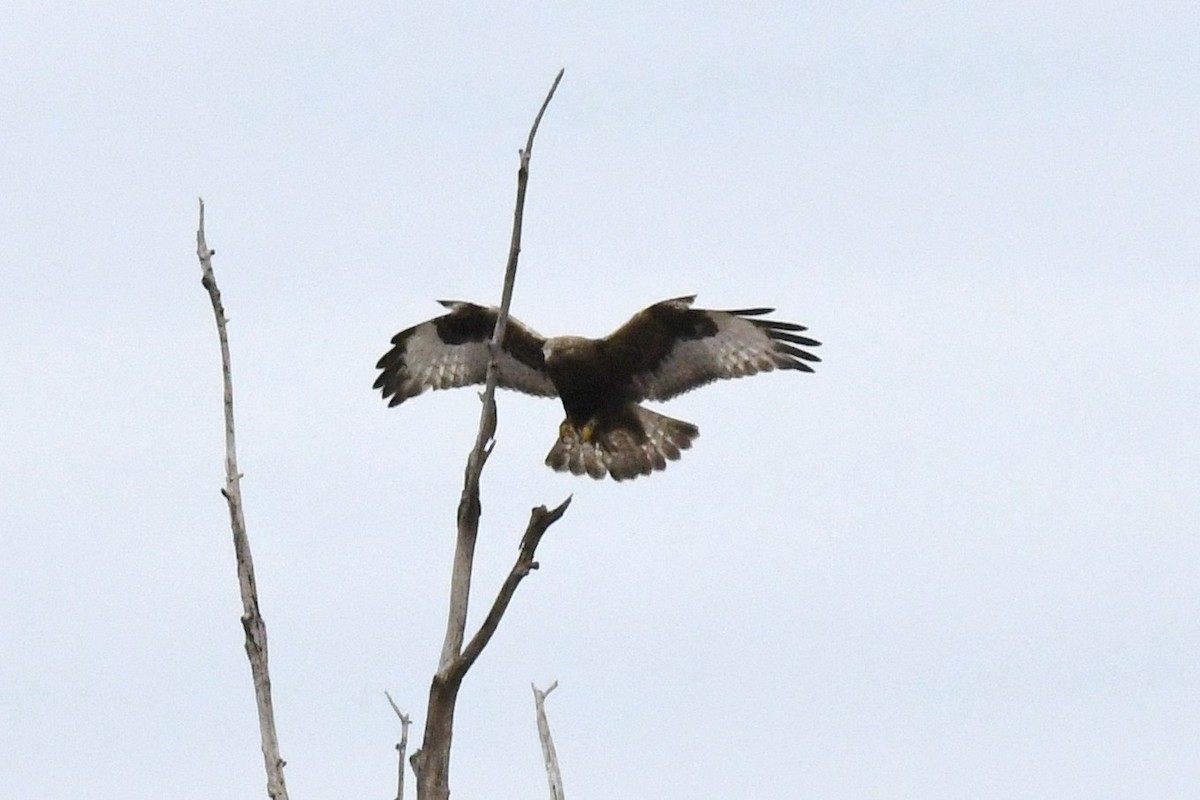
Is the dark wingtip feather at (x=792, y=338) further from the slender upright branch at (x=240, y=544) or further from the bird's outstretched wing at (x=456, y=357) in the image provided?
the slender upright branch at (x=240, y=544)

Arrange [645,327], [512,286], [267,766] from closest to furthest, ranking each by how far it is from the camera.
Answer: [267,766] < [512,286] < [645,327]

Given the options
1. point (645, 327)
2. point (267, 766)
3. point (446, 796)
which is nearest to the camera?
point (267, 766)

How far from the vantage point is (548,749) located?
215 inches

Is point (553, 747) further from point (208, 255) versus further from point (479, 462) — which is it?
point (208, 255)

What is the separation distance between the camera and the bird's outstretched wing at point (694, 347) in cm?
981

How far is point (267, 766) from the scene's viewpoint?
184 inches

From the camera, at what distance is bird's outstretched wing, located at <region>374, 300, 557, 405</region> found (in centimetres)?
1040

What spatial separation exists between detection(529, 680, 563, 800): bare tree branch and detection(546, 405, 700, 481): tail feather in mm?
4838

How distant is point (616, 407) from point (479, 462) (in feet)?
16.6

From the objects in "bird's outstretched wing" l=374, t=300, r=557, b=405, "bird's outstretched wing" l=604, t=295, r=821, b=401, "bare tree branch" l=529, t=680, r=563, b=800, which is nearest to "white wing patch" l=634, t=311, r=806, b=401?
"bird's outstretched wing" l=604, t=295, r=821, b=401

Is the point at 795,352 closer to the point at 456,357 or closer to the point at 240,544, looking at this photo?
the point at 456,357

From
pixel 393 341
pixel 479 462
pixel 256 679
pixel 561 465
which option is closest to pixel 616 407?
pixel 561 465

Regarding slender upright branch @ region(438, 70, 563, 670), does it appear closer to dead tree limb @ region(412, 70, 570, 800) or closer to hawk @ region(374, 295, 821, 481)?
dead tree limb @ region(412, 70, 570, 800)

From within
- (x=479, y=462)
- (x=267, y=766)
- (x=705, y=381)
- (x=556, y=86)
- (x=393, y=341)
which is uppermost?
(x=393, y=341)
